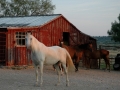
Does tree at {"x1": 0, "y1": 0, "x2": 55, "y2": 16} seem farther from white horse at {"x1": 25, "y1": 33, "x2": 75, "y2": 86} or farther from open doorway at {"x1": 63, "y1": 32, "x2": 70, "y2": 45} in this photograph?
white horse at {"x1": 25, "y1": 33, "x2": 75, "y2": 86}

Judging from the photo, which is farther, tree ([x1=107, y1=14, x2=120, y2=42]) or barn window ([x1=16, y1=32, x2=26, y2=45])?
tree ([x1=107, y1=14, x2=120, y2=42])

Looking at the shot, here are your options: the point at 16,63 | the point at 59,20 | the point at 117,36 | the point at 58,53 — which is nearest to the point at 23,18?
the point at 59,20

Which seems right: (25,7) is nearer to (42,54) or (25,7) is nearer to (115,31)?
(115,31)

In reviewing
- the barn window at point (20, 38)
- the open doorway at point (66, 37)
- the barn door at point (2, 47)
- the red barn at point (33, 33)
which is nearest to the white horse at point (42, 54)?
the red barn at point (33, 33)

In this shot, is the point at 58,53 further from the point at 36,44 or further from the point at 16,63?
the point at 16,63

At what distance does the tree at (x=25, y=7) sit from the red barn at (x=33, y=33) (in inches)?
965

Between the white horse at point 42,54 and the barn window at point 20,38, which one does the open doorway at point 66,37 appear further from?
the white horse at point 42,54

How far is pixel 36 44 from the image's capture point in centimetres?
1059

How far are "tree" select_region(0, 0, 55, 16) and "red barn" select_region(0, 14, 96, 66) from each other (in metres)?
24.5

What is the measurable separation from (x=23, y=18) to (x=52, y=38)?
13.1 feet

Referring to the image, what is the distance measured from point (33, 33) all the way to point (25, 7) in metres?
29.4

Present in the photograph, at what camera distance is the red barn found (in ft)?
63.3

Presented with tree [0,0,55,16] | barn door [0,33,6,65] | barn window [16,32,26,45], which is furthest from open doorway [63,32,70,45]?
tree [0,0,55,16]

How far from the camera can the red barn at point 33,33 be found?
759 inches
